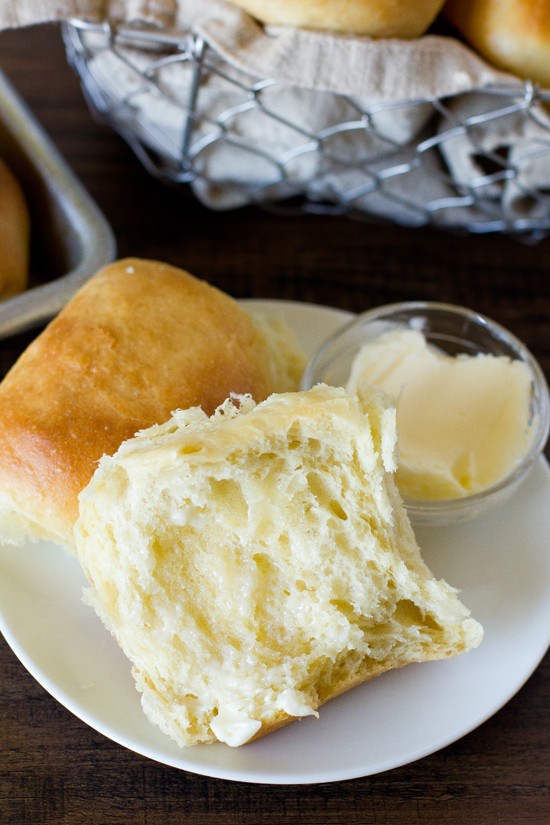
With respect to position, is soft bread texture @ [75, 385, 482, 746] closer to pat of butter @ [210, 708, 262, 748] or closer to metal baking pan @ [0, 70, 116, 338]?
pat of butter @ [210, 708, 262, 748]

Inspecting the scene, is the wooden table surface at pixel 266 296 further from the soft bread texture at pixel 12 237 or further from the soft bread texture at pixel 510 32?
the soft bread texture at pixel 510 32

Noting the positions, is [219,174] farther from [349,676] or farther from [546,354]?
[349,676]

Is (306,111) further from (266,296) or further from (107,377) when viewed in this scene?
(107,377)

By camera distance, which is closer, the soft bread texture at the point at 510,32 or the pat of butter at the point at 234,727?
the pat of butter at the point at 234,727

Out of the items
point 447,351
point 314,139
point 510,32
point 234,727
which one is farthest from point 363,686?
point 510,32

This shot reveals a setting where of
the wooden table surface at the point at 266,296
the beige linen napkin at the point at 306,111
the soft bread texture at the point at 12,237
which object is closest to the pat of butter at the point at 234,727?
the wooden table surface at the point at 266,296

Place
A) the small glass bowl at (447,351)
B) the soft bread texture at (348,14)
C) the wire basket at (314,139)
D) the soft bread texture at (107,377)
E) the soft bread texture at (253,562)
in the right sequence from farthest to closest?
the wire basket at (314,139)
the soft bread texture at (348,14)
the small glass bowl at (447,351)
the soft bread texture at (107,377)
the soft bread texture at (253,562)
